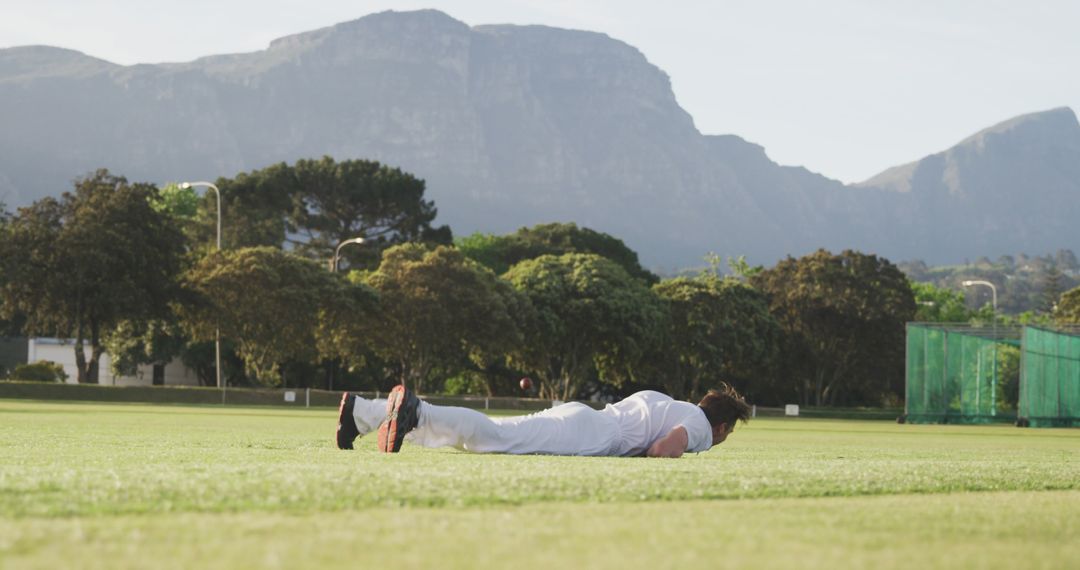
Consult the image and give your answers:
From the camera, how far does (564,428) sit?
975 cm

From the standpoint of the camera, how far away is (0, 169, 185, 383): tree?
53.6 meters

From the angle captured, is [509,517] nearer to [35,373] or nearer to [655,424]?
[655,424]

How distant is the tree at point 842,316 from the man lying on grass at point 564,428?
67.4 m

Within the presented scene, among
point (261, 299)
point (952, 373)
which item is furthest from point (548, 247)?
point (952, 373)

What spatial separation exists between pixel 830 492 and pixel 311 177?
260ft

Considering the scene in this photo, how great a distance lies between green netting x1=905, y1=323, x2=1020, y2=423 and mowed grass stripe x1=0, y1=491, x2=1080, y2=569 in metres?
46.7

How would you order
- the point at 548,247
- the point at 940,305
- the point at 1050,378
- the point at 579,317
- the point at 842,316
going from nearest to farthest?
the point at 1050,378, the point at 579,317, the point at 842,316, the point at 548,247, the point at 940,305

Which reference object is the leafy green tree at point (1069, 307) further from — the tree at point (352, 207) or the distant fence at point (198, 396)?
the tree at point (352, 207)

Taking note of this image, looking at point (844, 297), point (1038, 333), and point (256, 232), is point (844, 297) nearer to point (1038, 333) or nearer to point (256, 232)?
point (1038, 333)

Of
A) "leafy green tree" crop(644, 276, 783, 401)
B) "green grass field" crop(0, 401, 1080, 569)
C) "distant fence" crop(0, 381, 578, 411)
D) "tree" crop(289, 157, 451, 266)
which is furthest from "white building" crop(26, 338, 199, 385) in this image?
"green grass field" crop(0, 401, 1080, 569)

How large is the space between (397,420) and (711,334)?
61723mm

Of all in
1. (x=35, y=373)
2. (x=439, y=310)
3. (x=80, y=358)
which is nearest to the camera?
(x=80, y=358)

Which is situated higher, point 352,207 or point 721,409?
point 352,207

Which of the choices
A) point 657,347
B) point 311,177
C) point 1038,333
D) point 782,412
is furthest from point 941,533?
point 311,177
